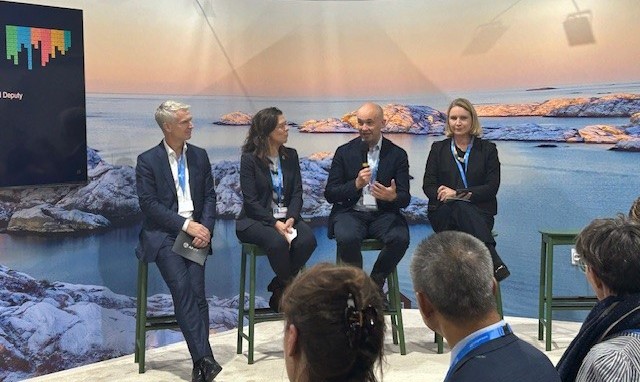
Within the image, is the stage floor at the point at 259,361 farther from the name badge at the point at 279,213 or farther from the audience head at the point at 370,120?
the audience head at the point at 370,120

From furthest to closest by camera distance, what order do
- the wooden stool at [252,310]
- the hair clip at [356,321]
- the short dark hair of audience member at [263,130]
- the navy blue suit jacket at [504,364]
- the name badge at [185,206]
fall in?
the short dark hair of audience member at [263,130] < the wooden stool at [252,310] < the name badge at [185,206] < the navy blue suit jacket at [504,364] < the hair clip at [356,321]

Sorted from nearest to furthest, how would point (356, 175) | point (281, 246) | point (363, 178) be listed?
point (281, 246) < point (363, 178) < point (356, 175)

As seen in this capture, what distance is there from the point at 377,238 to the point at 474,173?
2.34 feet

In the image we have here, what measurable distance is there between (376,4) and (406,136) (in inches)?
38.8

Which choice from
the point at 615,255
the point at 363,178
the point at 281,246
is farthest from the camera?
the point at 363,178

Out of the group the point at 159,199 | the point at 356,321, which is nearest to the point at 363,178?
the point at 159,199

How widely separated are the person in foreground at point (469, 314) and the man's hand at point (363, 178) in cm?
275

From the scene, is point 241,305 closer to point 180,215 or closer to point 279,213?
point 279,213

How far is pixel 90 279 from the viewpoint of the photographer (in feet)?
14.9

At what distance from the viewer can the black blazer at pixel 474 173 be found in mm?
4863

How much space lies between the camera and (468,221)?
4.70 metres

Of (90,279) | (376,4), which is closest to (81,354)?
(90,279)

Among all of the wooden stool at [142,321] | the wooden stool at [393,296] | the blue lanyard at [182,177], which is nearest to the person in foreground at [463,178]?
the wooden stool at [393,296]

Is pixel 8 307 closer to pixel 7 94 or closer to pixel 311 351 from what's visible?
pixel 7 94
